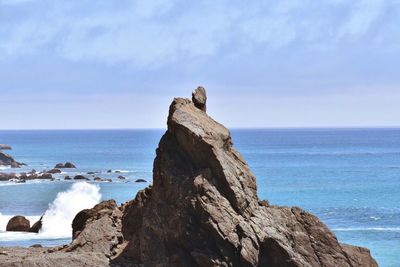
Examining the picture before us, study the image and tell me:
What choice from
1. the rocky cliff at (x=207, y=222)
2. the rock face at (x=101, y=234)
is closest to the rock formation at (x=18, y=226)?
the rock face at (x=101, y=234)

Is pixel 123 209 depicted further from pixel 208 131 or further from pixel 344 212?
pixel 344 212

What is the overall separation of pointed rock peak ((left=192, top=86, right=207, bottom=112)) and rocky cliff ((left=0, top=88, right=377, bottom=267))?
690 millimetres

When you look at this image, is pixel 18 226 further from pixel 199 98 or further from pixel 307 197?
pixel 307 197

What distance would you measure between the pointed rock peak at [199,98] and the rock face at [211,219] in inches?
50.9

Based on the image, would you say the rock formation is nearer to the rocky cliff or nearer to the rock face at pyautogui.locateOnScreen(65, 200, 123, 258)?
the rock face at pyautogui.locateOnScreen(65, 200, 123, 258)

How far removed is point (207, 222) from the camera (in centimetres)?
3000

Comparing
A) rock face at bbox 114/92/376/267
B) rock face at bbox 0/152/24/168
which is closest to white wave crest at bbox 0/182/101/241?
rock face at bbox 114/92/376/267

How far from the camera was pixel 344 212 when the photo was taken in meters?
84.3

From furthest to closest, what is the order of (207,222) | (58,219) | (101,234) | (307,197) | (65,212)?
1. (307,197)
2. (65,212)
3. (58,219)
4. (101,234)
5. (207,222)

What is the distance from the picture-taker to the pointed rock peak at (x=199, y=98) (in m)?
35.0

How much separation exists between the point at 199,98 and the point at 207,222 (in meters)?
7.12

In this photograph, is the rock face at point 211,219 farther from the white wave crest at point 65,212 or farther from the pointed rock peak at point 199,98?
the white wave crest at point 65,212

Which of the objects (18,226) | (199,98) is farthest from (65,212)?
(199,98)

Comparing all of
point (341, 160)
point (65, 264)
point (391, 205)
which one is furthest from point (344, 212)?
point (341, 160)
